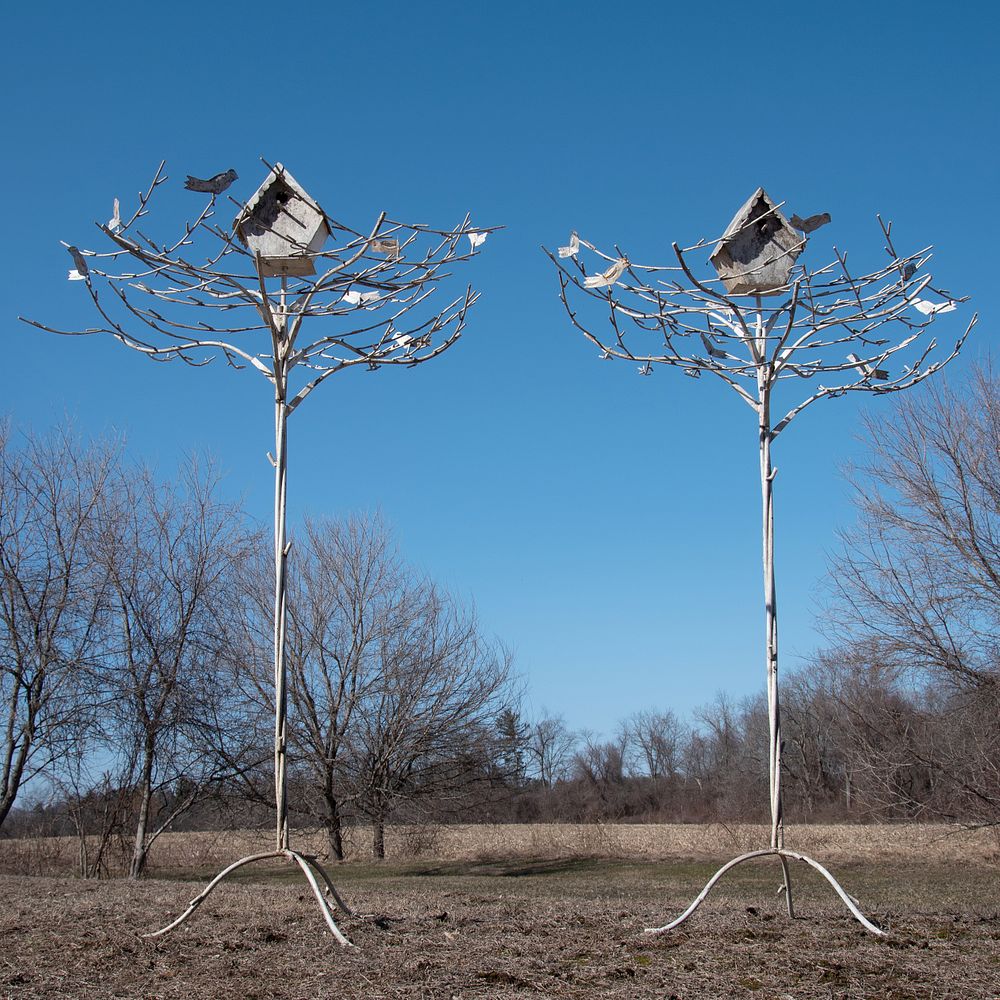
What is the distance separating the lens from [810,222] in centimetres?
546

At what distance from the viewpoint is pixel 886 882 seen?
541 inches

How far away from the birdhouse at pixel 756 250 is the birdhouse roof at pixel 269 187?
2323 millimetres

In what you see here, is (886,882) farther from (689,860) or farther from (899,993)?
(899,993)

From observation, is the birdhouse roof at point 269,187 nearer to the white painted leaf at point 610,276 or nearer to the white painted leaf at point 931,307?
the white painted leaf at point 610,276

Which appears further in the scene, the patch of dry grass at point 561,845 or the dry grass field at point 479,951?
the patch of dry grass at point 561,845

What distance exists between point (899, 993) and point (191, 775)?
52.4 ft

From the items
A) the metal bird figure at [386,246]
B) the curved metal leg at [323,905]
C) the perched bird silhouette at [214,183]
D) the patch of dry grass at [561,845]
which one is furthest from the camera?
the patch of dry grass at [561,845]

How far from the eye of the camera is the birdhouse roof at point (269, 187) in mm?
5398

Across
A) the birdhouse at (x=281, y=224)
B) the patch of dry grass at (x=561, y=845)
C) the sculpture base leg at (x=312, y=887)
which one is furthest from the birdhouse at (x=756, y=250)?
the patch of dry grass at (x=561, y=845)

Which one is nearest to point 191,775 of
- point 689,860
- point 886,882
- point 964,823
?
point 689,860

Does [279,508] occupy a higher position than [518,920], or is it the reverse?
[279,508]

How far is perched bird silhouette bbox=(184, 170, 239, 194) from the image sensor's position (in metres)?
4.92

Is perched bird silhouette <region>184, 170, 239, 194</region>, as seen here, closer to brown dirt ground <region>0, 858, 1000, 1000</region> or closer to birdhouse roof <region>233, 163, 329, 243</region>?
birdhouse roof <region>233, 163, 329, 243</region>

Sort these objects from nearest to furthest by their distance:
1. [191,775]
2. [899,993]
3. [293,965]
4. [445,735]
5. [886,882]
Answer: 1. [899,993]
2. [293,965]
3. [886,882]
4. [191,775]
5. [445,735]
